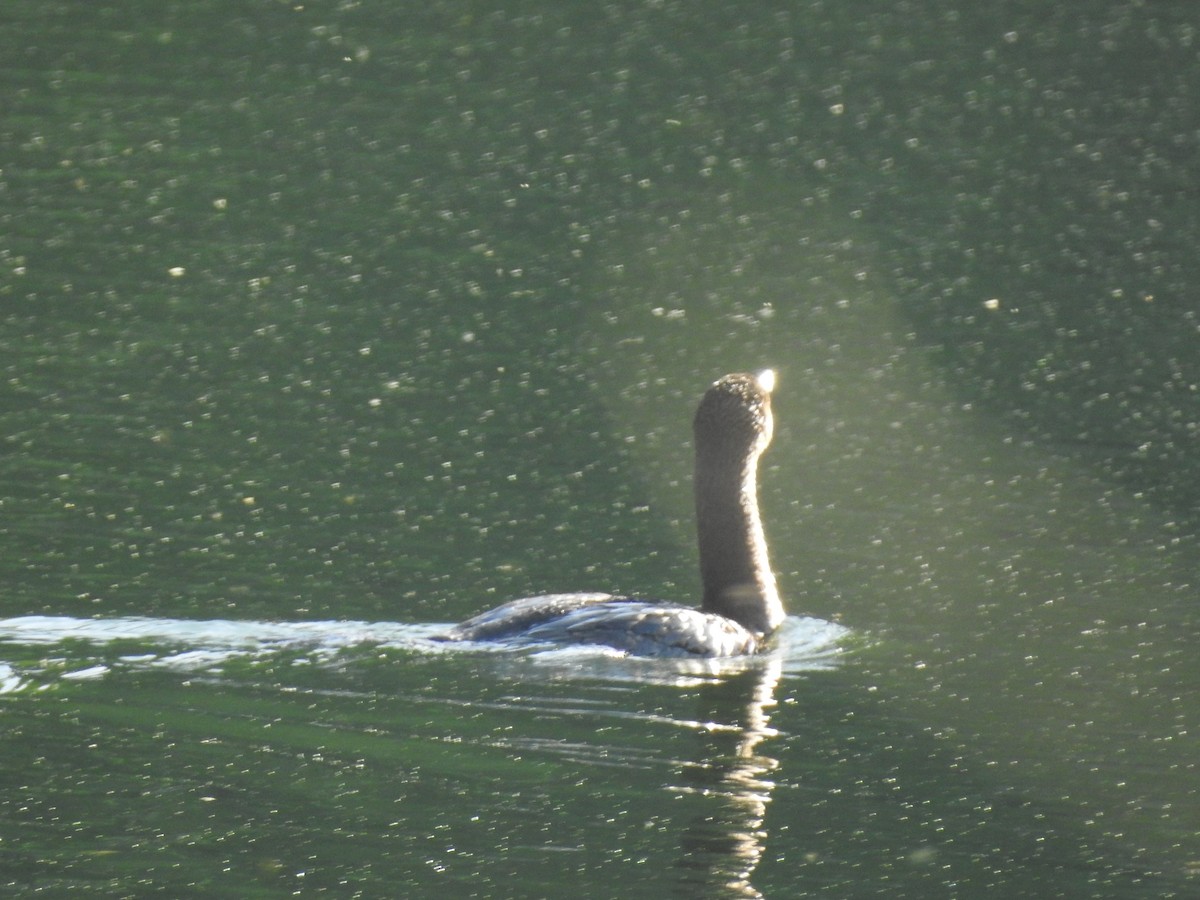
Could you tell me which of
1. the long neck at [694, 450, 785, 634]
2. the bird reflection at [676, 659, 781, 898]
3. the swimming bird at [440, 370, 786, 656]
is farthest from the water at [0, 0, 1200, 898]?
the long neck at [694, 450, 785, 634]

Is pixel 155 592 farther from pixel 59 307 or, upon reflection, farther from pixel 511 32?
pixel 511 32

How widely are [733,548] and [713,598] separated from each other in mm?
254

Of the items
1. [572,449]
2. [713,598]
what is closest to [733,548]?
[713,598]

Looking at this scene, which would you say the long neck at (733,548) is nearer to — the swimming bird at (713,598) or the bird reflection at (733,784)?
the swimming bird at (713,598)

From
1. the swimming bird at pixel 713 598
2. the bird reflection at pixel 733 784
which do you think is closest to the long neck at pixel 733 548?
the swimming bird at pixel 713 598

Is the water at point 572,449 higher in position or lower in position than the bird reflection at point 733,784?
higher

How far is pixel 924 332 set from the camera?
594 inches

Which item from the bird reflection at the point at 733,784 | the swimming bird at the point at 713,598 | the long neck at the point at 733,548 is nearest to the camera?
the bird reflection at the point at 733,784

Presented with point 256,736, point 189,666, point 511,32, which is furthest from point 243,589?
point 511,32

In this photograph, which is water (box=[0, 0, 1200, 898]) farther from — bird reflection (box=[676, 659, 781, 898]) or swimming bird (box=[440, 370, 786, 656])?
swimming bird (box=[440, 370, 786, 656])

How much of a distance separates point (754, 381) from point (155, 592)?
3044mm

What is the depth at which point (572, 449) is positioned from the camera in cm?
1245

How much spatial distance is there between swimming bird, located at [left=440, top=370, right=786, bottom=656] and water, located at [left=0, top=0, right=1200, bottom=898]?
0.59ft

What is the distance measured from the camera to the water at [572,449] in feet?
23.9
